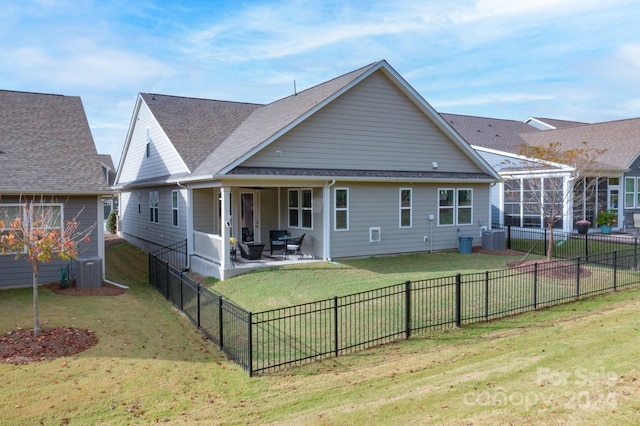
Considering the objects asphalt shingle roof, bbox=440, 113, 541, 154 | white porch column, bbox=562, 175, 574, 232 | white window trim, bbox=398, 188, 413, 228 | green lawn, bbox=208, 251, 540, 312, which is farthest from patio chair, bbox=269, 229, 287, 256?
asphalt shingle roof, bbox=440, 113, 541, 154

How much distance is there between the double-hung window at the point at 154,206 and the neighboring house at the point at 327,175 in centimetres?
43

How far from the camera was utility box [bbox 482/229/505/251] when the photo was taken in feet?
65.2

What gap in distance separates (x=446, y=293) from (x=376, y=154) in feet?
26.6

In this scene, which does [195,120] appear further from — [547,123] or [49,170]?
[547,123]

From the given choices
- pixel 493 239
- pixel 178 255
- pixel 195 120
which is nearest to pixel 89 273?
pixel 178 255

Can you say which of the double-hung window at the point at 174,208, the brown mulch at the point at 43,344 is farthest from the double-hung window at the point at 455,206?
the brown mulch at the point at 43,344

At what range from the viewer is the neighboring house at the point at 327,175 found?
16.4 meters

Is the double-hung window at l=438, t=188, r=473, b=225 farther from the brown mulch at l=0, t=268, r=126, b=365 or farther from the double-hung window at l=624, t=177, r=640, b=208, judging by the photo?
the brown mulch at l=0, t=268, r=126, b=365

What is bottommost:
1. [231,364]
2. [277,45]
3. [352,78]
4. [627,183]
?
[231,364]

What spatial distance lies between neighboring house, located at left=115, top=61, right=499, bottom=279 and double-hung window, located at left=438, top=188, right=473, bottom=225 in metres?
0.05

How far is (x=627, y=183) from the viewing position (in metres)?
24.9

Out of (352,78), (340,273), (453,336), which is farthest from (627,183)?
(453,336)

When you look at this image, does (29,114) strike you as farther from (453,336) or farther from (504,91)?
(504,91)

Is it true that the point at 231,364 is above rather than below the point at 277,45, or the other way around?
below
